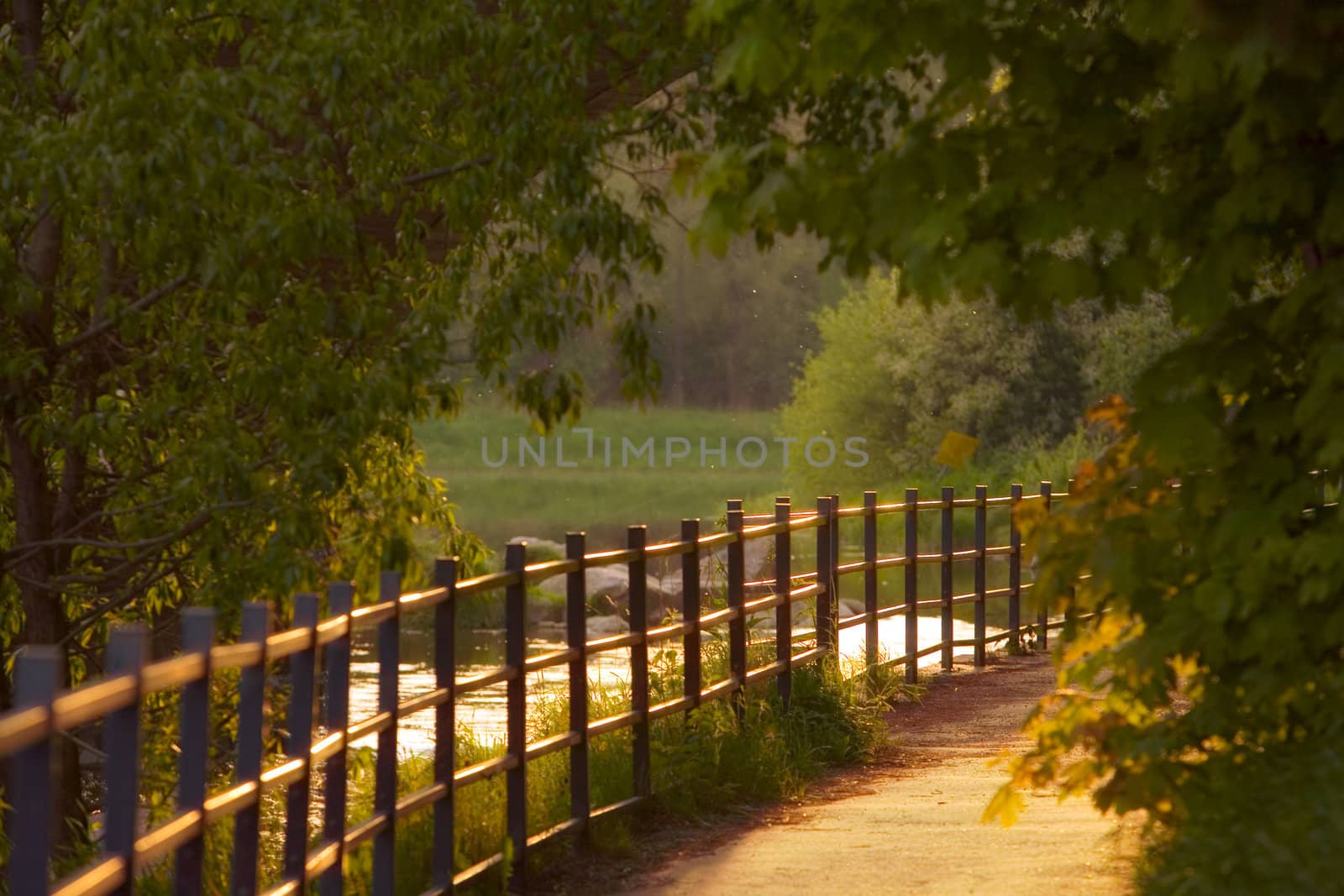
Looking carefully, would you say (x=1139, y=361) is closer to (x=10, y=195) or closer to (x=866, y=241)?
(x=10, y=195)

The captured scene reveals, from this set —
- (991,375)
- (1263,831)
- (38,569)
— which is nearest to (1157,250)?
(1263,831)

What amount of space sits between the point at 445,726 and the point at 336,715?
99 centimetres

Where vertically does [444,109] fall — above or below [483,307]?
above

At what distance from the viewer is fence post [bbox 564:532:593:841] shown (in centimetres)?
767

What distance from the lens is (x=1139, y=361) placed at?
38.2 meters

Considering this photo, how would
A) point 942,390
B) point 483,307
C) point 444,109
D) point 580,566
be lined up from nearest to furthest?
point 580,566
point 483,307
point 444,109
point 942,390

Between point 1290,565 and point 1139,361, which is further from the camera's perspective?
point 1139,361

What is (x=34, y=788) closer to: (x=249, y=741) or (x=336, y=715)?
(x=249, y=741)

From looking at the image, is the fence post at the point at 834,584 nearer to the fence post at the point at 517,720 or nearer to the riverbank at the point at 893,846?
the riverbank at the point at 893,846

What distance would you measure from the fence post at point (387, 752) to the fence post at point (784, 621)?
4.36 meters

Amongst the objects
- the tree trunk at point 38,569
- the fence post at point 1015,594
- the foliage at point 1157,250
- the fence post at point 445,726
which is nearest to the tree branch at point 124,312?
the tree trunk at point 38,569

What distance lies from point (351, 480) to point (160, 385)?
126cm

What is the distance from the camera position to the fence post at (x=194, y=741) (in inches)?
177

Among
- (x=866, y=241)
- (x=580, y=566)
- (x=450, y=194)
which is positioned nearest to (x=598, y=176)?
(x=450, y=194)
